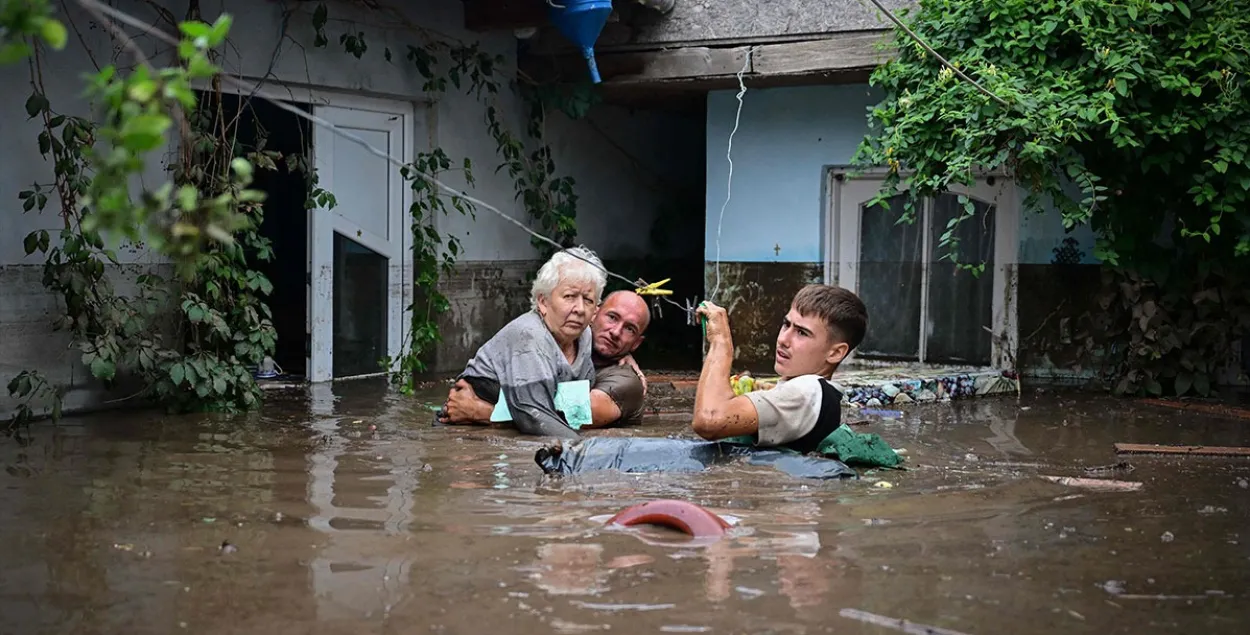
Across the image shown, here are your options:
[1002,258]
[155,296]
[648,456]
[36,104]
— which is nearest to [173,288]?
[155,296]

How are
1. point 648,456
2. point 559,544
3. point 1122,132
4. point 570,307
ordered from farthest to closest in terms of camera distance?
1. point 1122,132
2. point 570,307
3. point 648,456
4. point 559,544

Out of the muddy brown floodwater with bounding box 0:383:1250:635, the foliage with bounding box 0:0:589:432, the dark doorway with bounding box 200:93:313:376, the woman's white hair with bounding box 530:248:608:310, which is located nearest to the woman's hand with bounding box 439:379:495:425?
the muddy brown floodwater with bounding box 0:383:1250:635

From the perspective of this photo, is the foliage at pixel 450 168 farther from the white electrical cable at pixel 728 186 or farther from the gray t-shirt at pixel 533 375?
the gray t-shirt at pixel 533 375

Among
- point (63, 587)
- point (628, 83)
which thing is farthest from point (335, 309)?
point (63, 587)

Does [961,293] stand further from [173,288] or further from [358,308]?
[173,288]

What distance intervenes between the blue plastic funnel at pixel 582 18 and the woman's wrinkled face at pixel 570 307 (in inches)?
140

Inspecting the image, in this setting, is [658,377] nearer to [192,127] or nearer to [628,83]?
[628,83]

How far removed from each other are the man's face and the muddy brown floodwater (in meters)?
0.89

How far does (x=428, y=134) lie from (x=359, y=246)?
3.82ft

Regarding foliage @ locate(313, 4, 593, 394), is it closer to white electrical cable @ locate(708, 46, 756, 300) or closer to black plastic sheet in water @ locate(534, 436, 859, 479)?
white electrical cable @ locate(708, 46, 756, 300)

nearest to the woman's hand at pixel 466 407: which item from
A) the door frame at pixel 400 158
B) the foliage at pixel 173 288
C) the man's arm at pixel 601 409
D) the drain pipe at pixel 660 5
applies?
the man's arm at pixel 601 409

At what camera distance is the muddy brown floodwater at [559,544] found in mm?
3879

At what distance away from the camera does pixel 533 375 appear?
22.8 feet

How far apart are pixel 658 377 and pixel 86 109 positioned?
478cm
